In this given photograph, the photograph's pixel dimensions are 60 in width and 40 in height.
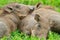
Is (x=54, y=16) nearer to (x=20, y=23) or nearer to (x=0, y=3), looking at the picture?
(x=20, y=23)

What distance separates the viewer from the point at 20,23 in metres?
8.94

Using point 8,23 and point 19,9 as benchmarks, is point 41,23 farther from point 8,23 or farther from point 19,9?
point 19,9

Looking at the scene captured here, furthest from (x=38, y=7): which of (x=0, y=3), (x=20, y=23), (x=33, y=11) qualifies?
(x=0, y=3)

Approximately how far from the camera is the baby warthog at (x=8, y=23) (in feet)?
26.4

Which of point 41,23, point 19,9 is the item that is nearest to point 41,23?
point 41,23

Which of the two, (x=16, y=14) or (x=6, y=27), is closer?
(x=6, y=27)

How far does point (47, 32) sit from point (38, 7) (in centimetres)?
165

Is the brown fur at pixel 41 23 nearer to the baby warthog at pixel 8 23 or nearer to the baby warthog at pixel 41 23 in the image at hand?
the baby warthog at pixel 41 23

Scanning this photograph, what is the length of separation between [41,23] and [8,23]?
98cm

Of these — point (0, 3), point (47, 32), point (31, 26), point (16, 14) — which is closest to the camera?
point (47, 32)

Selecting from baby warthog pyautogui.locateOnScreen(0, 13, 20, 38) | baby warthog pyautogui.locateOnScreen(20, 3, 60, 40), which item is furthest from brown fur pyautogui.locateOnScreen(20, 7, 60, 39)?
baby warthog pyautogui.locateOnScreen(0, 13, 20, 38)

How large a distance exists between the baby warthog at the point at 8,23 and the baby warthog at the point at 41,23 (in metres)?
0.21

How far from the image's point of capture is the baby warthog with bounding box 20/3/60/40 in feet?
25.9

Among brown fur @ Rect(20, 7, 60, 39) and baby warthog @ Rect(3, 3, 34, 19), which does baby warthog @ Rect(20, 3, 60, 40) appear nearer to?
brown fur @ Rect(20, 7, 60, 39)
